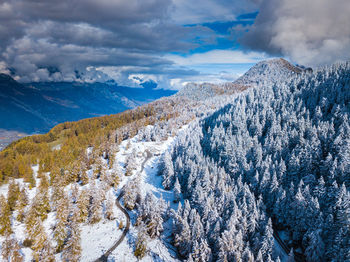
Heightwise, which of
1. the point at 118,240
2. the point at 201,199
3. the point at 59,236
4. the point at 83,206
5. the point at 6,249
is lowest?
the point at 118,240

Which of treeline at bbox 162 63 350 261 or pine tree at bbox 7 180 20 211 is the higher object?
treeline at bbox 162 63 350 261

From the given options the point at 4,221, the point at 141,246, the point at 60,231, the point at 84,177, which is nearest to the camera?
the point at 141,246

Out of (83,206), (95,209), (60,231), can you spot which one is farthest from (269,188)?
(60,231)

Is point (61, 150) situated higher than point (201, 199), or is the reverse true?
point (201, 199)

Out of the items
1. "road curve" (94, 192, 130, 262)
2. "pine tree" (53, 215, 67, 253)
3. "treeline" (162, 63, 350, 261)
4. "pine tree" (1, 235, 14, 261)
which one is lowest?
"road curve" (94, 192, 130, 262)

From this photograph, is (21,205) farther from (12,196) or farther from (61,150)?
(61,150)

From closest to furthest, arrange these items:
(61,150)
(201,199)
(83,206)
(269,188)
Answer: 1. (83,206)
2. (201,199)
3. (269,188)
4. (61,150)

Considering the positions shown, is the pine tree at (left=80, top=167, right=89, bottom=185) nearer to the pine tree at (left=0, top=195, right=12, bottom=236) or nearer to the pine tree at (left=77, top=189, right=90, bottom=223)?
the pine tree at (left=77, top=189, right=90, bottom=223)

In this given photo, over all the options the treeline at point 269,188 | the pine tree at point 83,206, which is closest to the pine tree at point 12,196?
the pine tree at point 83,206

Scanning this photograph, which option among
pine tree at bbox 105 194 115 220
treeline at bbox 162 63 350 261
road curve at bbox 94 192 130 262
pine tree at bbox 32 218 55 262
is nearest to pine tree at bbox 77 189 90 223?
pine tree at bbox 105 194 115 220
